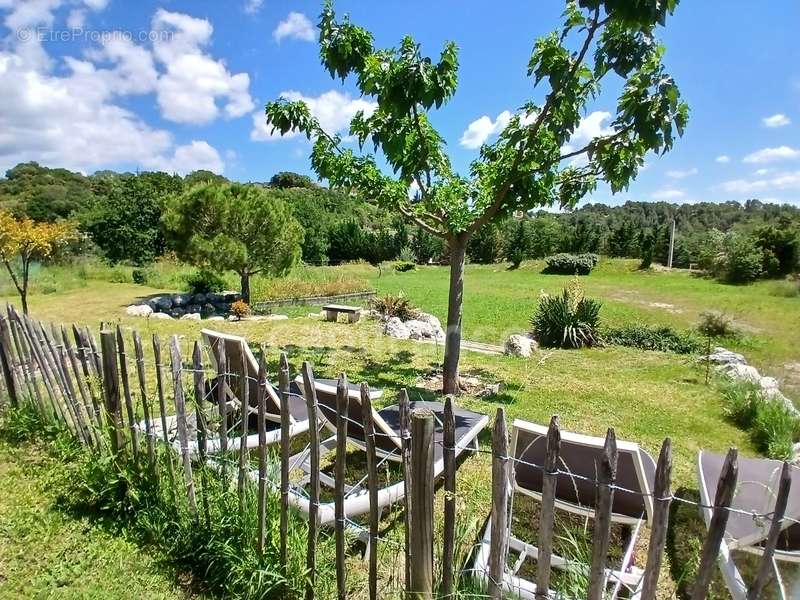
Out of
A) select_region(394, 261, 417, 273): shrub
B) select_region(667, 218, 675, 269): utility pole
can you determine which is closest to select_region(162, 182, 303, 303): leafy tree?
select_region(394, 261, 417, 273): shrub

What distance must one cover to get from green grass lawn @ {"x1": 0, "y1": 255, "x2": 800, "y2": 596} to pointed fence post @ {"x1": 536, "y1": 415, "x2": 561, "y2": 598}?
0.73 m

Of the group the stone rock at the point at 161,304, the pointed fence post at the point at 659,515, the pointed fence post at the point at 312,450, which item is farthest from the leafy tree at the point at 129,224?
the pointed fence post at the point at 659,515

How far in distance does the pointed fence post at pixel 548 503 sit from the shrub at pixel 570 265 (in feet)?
99.8

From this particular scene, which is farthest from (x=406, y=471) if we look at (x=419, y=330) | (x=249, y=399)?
(x=419, y=330)

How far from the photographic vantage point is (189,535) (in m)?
2.66

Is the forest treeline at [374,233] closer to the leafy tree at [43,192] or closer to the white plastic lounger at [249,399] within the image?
the leafy tree at [43,192]

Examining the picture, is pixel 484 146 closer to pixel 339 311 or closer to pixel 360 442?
pixel 360 442

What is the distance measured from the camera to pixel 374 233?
3950 cm

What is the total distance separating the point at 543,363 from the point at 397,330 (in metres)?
3.55

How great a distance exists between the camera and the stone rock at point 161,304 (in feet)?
43.9

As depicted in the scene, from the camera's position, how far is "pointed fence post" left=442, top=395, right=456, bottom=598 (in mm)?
1732

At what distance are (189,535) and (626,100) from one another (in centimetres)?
502

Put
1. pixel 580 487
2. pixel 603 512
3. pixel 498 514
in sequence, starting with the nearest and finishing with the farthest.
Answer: pixel 603 512
pixel 498 514
pixel 580 487

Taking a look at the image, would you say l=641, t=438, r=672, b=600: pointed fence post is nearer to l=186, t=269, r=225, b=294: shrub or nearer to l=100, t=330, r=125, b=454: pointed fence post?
l=100, t=330, r=125, b=454: pointed fence post
